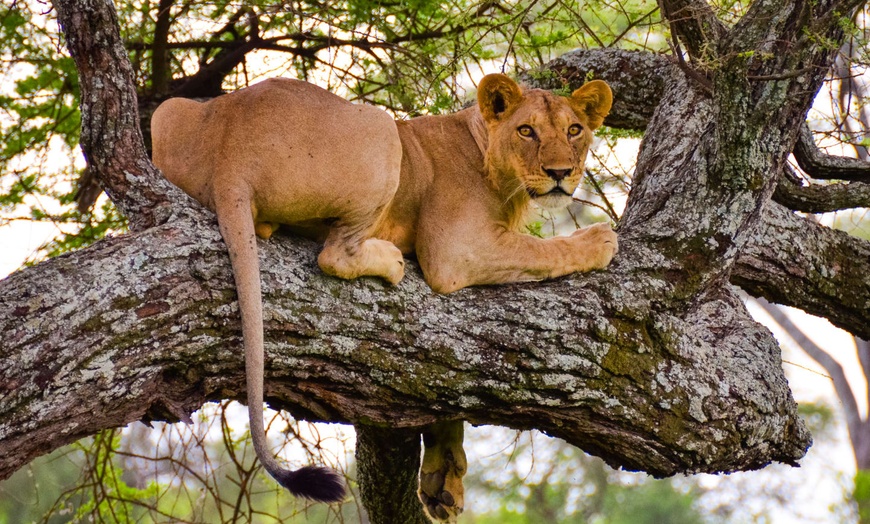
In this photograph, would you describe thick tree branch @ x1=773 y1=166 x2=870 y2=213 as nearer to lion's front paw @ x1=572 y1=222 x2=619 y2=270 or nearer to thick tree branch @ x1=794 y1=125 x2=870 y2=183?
thick tree branch @ x1=794 y1=125 x2=870 y2=183

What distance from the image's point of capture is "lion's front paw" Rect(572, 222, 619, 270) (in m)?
3.89

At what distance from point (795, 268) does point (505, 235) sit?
152 cm

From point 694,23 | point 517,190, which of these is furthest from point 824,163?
point 517,190

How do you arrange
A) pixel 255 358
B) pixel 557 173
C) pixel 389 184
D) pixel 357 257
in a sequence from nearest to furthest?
pixel 255 358 → pixel 357 257 → pixel 389 184 → pixel 557 173

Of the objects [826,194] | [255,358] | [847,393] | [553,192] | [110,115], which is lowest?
[255,358]

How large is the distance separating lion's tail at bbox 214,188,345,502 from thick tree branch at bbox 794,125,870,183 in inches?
111

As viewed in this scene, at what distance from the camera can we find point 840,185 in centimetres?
480

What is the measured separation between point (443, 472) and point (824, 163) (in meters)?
2.33

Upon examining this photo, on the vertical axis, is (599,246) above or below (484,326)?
above

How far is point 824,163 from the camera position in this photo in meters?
4.69

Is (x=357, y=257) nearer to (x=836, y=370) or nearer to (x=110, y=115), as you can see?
(x=110, y=115)

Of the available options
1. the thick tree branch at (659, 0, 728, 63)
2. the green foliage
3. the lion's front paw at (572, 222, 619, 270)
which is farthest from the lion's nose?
the green foliage

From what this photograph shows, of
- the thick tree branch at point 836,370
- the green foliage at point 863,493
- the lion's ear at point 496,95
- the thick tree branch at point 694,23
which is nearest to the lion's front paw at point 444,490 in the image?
the lion's ear at point 496,95

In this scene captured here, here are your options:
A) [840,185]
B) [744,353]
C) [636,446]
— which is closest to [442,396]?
[636,446]
